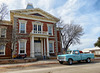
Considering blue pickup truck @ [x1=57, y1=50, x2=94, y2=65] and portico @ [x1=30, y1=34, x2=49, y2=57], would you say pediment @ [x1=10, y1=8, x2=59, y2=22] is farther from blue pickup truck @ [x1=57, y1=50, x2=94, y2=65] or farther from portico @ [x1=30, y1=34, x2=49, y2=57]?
blue pickup truck @ [x1=57, y1=50, x2=94, y2=65]

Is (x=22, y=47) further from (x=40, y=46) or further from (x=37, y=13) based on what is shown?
(x=37, y=13)

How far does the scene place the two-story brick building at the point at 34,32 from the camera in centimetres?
2047

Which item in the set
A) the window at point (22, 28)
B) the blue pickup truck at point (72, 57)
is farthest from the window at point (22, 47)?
the blue pickup truck at point (72, 57)

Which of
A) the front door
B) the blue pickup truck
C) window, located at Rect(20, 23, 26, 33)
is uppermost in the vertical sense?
window, located at Rect(20, 23, 26, 33)

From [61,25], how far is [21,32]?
1057 cm

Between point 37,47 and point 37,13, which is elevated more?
point 37,13

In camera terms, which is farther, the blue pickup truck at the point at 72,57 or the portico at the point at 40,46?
the portico at the point at 40,46

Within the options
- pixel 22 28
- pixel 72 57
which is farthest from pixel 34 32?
pixel 72 57

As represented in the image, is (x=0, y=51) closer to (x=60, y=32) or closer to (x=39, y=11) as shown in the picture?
(x=39, y=11)

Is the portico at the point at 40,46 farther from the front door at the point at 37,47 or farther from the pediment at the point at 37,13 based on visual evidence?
the pediment at the point at 37,13

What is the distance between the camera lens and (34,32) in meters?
22.0

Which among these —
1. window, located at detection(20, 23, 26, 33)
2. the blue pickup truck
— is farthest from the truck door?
window, located at detection(20, 23, 26, 33)

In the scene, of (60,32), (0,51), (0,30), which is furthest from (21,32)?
(60,32)

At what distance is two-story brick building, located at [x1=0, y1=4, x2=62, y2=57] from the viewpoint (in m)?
20.5
